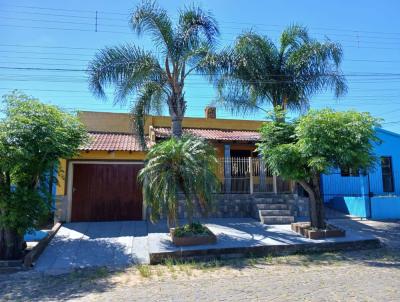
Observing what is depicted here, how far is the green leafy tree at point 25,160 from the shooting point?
7.07 metres

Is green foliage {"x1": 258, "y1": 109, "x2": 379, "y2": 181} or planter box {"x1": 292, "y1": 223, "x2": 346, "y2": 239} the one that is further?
planter box {"x1": 292, "y1": 223, "x2": 346, "y2": 239}

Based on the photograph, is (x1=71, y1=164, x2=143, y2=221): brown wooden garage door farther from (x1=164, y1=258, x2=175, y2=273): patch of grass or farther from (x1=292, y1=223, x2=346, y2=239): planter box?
(x1=292, y1=223, x2=346, y2=239): planter box

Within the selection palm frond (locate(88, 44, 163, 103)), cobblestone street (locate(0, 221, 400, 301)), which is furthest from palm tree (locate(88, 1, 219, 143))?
cobblestone street (locate(0, 221, 400, 301))

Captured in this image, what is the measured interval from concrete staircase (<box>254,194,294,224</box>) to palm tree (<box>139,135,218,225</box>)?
10.8 ft

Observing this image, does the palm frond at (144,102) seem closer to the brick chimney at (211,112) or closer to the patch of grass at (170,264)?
the patch of grass at (170,264)

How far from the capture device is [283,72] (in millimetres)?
12148

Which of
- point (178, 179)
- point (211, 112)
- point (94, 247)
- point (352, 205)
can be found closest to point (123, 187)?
point (94, 247)

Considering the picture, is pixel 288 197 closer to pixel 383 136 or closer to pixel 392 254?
pixel 392 254

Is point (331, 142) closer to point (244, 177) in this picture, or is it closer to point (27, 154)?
point (244, 177)

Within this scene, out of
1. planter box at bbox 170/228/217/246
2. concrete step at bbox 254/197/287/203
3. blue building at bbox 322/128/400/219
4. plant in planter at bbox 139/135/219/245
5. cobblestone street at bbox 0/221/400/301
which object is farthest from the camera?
blue building at bbox 322/128/400/219

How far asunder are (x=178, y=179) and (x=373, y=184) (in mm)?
11736

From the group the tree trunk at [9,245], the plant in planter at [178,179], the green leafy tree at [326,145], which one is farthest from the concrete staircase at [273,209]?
the tree trunk at [9,245]

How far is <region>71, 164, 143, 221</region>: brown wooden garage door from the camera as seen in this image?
37.3ft

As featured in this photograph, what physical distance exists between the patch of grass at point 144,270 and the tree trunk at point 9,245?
9.64ft
